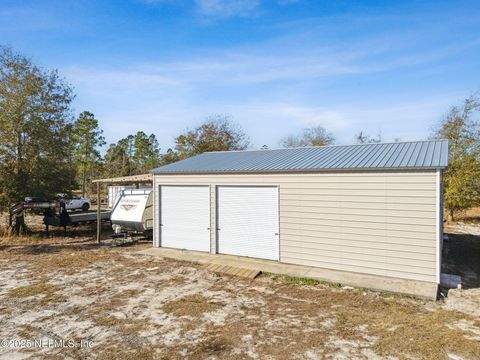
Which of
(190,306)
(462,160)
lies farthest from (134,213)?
(462,160)

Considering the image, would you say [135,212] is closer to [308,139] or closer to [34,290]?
[34,290]

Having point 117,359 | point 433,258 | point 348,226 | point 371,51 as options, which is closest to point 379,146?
point 348,226

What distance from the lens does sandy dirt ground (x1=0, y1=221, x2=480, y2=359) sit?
4477mm

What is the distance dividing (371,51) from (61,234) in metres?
15.4

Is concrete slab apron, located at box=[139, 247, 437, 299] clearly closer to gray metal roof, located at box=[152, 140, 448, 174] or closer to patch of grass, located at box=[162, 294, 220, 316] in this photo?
patch of grass, located at box=[162, 294, 220, 316]

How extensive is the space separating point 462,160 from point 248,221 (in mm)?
Result: 13038

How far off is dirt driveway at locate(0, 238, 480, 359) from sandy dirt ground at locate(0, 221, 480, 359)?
2 centimetres

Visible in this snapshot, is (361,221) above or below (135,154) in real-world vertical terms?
below

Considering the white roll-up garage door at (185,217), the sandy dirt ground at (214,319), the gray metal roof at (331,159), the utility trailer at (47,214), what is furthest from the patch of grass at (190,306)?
the utility trailer at (47,214)

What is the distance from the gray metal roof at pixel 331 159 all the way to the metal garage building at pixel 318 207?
0.09 ft

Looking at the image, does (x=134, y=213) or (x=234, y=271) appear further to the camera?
(x=134, y=213)

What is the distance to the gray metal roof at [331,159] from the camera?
765 cm

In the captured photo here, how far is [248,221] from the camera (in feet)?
31.5

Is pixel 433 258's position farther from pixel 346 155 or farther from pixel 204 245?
pixel 204 245
